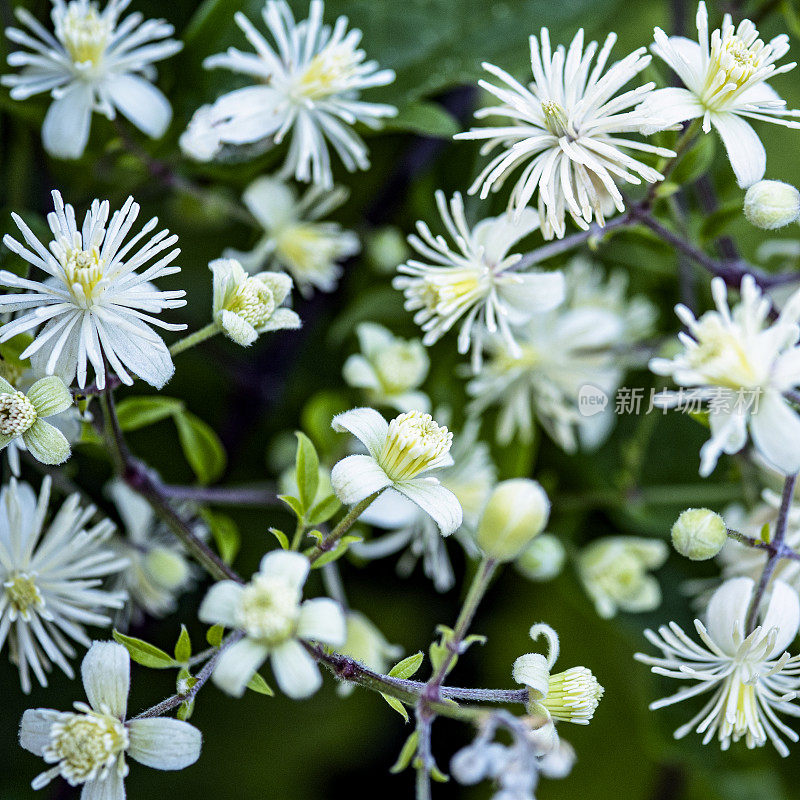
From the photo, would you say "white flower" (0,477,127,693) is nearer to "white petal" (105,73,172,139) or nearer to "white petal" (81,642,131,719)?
"white petal" (81,642,131,719)

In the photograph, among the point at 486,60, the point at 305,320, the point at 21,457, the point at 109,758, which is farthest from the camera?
the point at 305,320

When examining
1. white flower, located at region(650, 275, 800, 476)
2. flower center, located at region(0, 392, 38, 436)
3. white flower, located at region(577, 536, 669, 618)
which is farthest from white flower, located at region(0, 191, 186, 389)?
white flower, located at region(577, 536, 669, 618)

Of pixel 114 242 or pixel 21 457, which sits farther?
pixel 21 457

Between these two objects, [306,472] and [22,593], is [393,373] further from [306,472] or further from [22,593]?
[22,593]

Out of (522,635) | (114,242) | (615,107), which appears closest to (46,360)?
(114,242)

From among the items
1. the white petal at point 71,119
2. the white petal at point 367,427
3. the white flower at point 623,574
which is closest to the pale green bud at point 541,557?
the white flower at point 623,574

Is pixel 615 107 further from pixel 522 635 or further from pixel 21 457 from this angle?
pixel 522 635

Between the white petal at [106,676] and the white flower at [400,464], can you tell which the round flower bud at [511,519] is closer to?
the white flower at [400,464]
